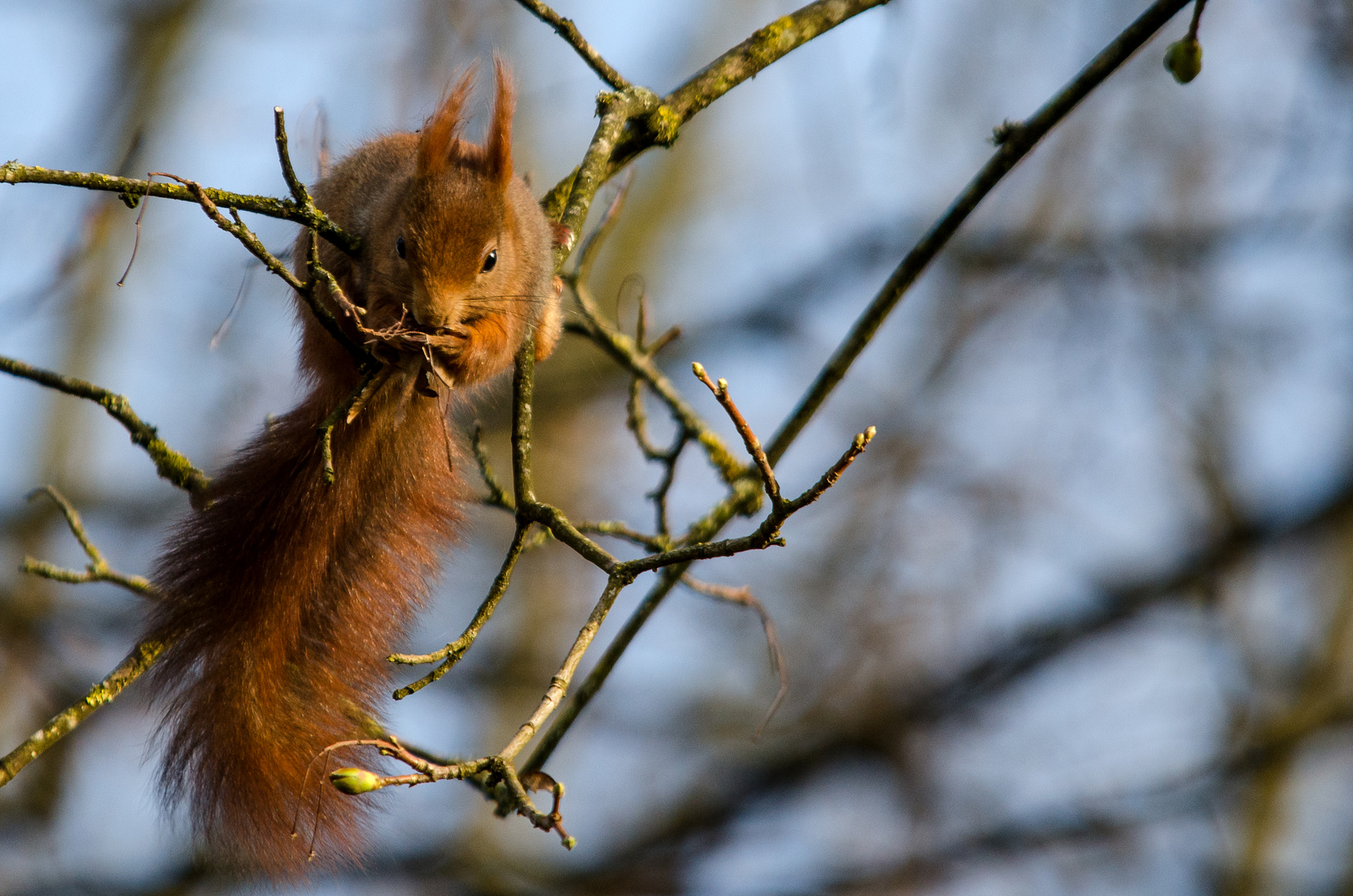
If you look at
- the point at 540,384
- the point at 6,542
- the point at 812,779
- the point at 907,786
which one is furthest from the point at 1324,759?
the point at 6,542

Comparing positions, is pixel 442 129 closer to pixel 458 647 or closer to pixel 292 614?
pixel 292 614

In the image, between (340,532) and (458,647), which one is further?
(340,532)

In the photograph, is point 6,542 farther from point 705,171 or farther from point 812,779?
point 705,171

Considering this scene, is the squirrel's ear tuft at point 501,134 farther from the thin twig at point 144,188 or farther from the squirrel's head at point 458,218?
the thin twig at point 144,188

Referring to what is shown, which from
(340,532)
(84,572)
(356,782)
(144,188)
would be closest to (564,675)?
(356,782)

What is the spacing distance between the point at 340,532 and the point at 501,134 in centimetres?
83

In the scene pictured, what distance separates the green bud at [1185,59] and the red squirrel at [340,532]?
1.04 m

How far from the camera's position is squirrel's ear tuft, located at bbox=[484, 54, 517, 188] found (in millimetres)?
2189

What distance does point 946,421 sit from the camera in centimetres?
680

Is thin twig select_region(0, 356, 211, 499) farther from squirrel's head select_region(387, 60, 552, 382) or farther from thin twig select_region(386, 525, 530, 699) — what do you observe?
thin twig select_region(386, 525, 530, 699)

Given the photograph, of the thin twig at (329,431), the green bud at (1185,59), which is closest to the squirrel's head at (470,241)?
the thin twig at (329,431)

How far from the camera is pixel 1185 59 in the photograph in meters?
1.67

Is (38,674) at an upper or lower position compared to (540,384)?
lower

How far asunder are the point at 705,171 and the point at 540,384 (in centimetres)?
545
